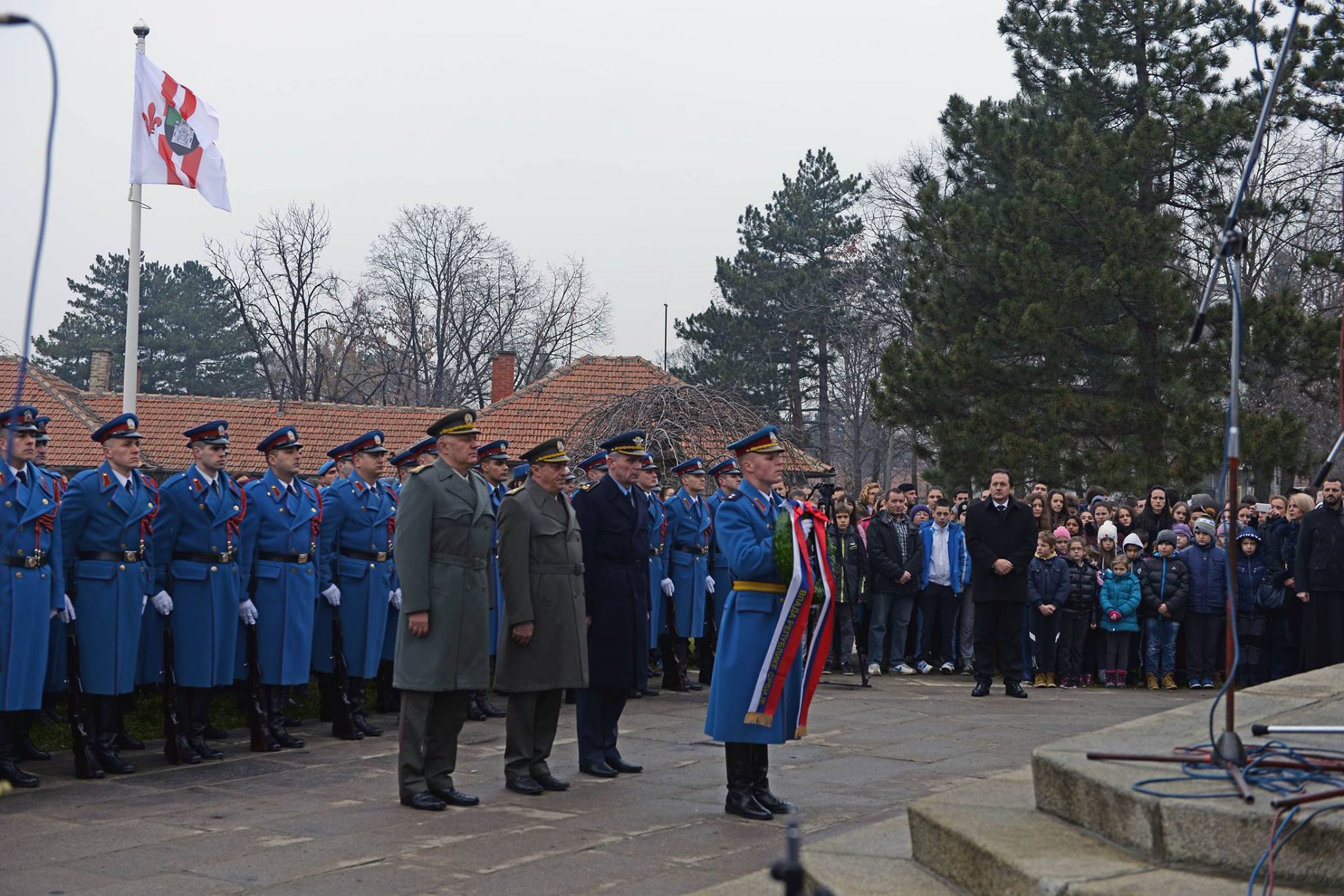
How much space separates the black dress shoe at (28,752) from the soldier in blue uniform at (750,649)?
444 centimetres

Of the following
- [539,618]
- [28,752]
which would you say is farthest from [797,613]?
[28,752]

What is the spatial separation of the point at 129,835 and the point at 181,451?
33.0 meters

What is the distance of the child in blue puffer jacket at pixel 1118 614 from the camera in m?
13.6

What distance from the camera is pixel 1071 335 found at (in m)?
23.7

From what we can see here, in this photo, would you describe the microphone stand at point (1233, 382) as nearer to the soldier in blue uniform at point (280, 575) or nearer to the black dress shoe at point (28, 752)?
the soldier in blue uniform at point (280, 575)

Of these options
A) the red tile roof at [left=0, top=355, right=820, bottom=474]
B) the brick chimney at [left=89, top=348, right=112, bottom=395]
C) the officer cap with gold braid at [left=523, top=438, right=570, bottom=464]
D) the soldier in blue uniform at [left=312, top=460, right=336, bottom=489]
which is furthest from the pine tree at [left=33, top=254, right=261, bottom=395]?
the officer cap with gold braid at [left=523, top=438, right=570, bottom=464]

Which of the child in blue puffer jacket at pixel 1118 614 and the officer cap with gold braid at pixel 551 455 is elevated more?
the officer cap with gold braid at pixel 551 455

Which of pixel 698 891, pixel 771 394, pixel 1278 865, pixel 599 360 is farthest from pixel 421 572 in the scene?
pixel 771 394

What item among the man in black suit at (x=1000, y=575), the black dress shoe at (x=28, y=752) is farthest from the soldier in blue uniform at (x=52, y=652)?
the man in black suit at (x=1000, y=575)

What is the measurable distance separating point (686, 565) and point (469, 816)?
6424mm

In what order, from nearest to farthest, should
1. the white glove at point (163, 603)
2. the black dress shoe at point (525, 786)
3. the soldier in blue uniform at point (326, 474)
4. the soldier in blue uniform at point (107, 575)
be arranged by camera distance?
1. the black dress shoe at point (525, 786)
2. the soldier in blue uniform at point (107, 575)
3. the white glove at point (163, 603)
4. the soldier in blue uniform at point (326, 474)

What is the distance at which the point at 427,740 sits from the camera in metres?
7.40

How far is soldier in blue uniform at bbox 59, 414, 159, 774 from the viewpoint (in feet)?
26.9

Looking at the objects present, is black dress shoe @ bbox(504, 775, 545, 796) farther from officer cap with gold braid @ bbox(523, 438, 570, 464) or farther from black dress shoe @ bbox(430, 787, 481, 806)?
officer cap with gold braid @ bbox(523, 438, 570, 464)
